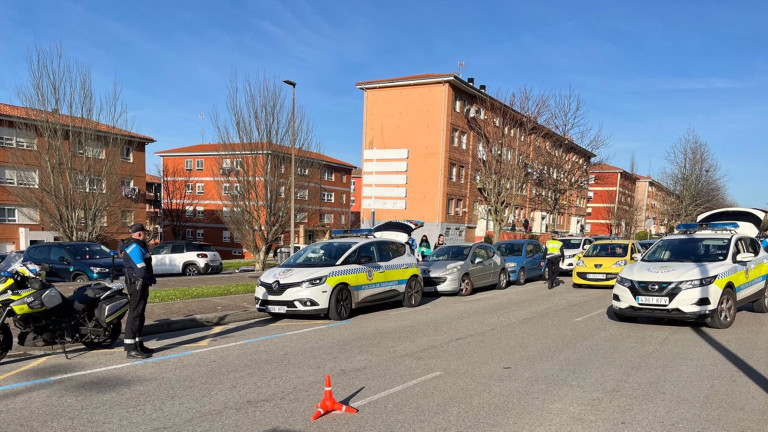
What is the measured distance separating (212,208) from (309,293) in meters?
54.0

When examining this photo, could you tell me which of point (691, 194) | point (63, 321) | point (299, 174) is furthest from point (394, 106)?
point (63, 321)

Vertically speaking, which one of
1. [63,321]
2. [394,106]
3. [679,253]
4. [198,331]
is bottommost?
[198,331]

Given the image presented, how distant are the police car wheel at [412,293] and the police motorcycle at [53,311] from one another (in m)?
6.30

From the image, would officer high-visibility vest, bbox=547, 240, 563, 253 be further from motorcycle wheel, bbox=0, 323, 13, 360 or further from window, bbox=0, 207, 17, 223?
window, bbox=0, 207, 17, 223

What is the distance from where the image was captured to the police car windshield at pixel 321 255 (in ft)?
34.5

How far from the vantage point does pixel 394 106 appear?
42.2m

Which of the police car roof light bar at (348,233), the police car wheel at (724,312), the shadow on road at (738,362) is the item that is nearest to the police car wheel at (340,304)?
the police car roof light bar at (348,233)

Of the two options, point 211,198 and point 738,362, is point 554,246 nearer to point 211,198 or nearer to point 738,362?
point 738,362

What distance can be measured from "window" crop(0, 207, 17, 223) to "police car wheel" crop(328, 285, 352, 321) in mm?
38156

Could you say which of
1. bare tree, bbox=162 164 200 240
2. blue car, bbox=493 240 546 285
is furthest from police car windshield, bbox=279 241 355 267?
bare tree, bbox=162 164 200 240

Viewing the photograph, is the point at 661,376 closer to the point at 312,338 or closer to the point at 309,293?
the point at 312,338

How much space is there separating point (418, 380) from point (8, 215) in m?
42.4

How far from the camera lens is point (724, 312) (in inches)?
356

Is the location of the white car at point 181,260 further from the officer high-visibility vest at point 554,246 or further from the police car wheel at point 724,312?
the police car wheel at point 724,312
